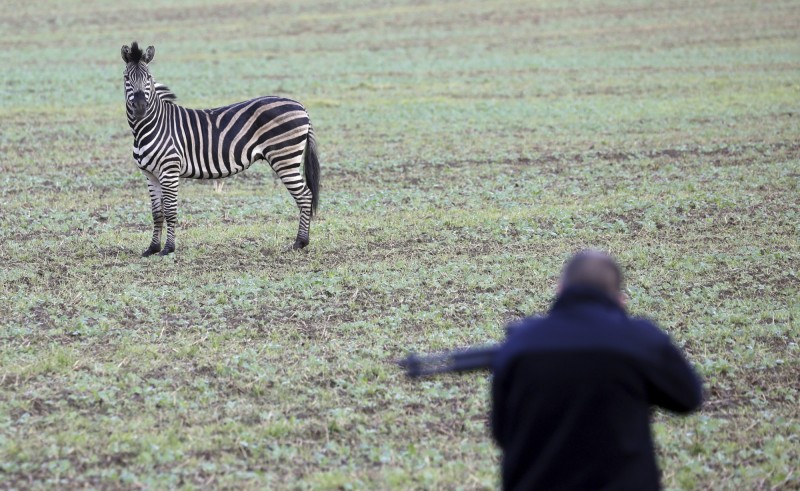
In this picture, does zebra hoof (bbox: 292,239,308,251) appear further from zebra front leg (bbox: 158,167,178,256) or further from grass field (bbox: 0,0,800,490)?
zebra front leg (bbox: 158,167,178,256)

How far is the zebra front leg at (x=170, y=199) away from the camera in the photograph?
1261 cm

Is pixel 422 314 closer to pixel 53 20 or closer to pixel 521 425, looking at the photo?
pixel 521 425

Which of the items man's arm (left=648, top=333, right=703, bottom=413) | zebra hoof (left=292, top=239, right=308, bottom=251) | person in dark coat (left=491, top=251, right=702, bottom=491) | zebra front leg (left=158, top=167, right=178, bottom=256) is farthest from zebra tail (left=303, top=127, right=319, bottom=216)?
man's arm (left=648, top=333, right=703, bottom=413)

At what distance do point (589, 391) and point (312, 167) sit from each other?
9328 mm

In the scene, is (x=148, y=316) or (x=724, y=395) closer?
(x=724, y=395)

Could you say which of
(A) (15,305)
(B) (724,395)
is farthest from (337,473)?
(A) (15,305)

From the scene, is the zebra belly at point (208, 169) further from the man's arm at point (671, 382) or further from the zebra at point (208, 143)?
the man's arm at point (671, 382)

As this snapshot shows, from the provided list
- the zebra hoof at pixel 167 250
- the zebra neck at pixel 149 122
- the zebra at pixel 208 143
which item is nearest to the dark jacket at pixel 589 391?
the zebra at pixel 208 143

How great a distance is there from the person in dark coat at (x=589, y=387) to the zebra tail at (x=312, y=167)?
9.00 m

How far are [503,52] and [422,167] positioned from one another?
2046 centimetres

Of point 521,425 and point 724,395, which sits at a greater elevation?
point 521,425

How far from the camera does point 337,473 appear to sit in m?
6.49

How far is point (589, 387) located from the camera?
4.16 m

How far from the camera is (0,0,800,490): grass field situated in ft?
22.6
